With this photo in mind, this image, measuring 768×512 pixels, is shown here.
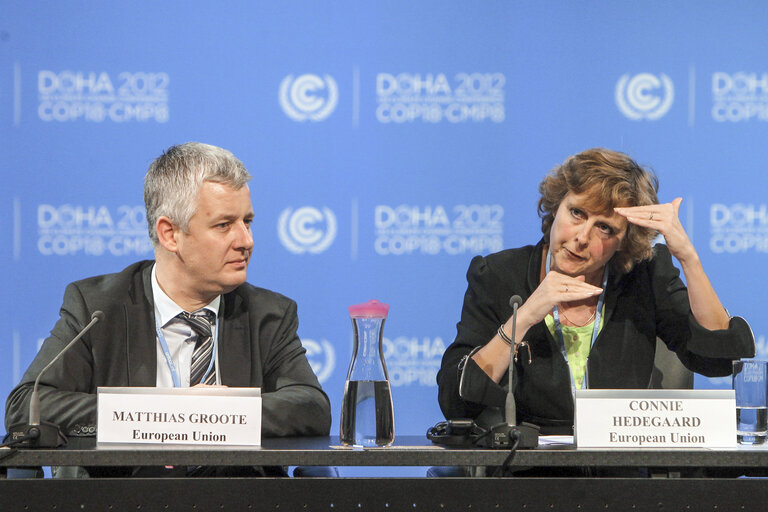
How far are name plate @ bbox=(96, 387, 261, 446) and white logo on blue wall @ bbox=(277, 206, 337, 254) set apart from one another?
71.3 inches

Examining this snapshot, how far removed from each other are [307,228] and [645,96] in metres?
1.43

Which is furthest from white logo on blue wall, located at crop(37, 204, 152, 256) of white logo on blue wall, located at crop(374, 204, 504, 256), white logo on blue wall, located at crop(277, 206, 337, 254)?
white logo on blue wall, located at crop(374, 204, 504, 256)

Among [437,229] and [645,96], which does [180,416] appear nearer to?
[437,229]

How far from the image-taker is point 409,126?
11.1ft

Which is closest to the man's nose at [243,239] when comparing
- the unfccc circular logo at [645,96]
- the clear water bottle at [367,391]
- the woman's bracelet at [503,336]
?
the clear water bottle at [367,391]

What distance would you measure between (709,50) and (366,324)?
2359mm

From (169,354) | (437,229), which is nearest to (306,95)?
(437,229)

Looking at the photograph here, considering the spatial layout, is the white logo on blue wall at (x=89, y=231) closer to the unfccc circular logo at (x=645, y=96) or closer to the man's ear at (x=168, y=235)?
the man's ear at (x=168, y=235)

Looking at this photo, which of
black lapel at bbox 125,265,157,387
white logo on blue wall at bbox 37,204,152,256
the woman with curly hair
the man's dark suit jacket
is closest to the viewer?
Result: the man's dark suit jacket

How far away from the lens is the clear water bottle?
161 cm

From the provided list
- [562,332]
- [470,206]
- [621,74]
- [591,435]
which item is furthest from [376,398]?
[621,74]

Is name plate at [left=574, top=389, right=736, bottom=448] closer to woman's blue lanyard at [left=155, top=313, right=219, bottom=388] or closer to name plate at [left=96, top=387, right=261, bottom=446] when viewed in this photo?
name plate at [left=96, top=387, right=261, bottom=446]

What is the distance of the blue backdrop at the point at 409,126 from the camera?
3330mm

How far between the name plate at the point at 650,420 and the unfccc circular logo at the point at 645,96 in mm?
1974
